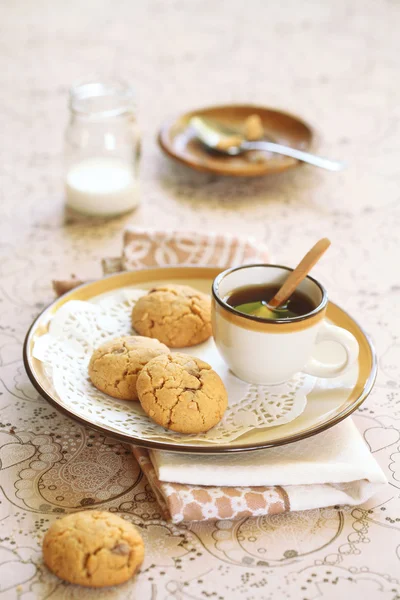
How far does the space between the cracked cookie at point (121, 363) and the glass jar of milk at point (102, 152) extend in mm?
565

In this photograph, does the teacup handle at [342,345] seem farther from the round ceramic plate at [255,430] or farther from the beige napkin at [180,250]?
the beige napkin at [180,250]

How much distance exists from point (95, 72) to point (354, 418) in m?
1.41

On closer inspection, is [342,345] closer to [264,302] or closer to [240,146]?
[264,302]

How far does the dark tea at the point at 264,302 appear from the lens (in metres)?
0.89

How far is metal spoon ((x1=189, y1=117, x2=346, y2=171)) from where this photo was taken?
1.50m

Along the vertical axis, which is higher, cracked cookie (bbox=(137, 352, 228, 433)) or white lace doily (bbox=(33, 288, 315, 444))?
cracked cookie (bbox=(137, 352, 228, 433))

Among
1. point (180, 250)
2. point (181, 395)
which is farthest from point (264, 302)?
point (180, 250)

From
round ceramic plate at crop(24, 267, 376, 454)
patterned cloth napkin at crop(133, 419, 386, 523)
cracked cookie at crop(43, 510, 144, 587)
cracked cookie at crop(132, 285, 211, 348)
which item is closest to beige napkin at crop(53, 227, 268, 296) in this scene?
round ceramic plate at crop(24, 267, 376, 454)

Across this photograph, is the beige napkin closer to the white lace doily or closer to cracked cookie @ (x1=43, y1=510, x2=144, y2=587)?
the white lace doily

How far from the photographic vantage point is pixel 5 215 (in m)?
1.39

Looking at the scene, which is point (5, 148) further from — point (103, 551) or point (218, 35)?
point (103, 551)

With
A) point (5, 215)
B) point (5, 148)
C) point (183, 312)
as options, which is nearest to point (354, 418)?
point (183, 312)

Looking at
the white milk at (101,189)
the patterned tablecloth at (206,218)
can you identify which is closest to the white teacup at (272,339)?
the patterned tablecloth at (206,218)

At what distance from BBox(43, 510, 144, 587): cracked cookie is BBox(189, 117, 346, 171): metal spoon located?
98 centimetres
